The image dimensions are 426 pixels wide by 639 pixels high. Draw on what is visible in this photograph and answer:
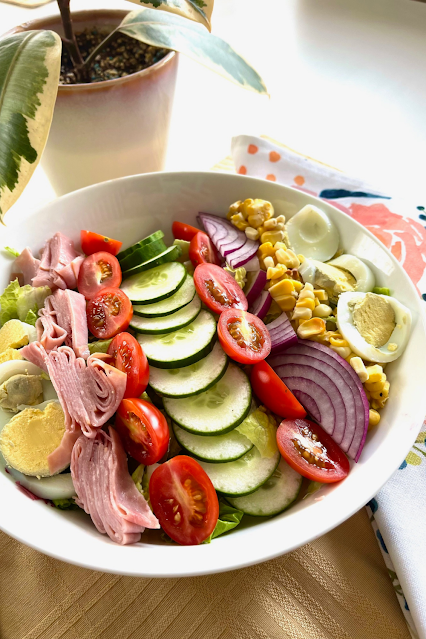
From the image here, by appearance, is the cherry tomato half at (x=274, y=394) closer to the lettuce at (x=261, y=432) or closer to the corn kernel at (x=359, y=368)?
the lettuce at (x=261, y=432)

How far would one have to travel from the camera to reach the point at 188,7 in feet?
5.42

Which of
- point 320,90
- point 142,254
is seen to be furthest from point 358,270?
point 320,90

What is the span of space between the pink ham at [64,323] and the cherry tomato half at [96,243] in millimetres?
263

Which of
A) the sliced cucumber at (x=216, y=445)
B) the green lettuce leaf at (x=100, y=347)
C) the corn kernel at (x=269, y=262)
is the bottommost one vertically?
the sliced cucumber at (x=216, y=445)

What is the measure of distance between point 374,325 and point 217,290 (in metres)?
0.55

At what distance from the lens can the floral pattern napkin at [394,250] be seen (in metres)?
1.38

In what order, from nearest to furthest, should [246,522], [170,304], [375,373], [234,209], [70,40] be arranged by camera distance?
[246,522] → [375,373] → [170,304] → [70,40] → [234,209]

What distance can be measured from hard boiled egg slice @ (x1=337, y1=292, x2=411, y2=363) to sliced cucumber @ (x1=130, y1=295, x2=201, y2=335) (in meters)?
0.50

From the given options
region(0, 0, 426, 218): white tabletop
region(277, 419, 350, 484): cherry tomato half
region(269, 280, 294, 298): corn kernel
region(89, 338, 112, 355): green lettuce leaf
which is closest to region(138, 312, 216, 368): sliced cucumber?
region(89, 338, 112, 355): green lettuce leaf

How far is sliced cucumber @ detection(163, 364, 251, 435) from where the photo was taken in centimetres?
145

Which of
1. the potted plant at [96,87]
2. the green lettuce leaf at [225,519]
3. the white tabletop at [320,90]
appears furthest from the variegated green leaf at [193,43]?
the green lettuce leaf at [225,519]

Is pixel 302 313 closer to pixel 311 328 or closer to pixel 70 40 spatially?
pixel 311 328

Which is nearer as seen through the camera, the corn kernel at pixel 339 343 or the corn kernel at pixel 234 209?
the corn kernel at pixel 339 343

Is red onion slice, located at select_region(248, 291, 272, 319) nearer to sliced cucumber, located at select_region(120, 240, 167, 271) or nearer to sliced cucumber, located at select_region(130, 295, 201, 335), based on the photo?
sliced cucumber, located at select_region(130, 295, 201, 335)
